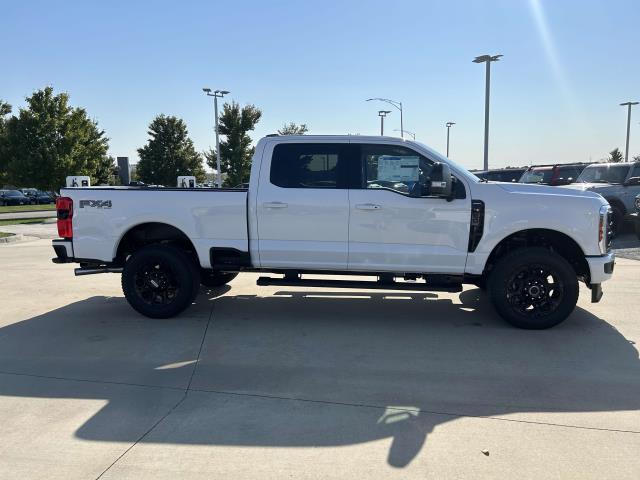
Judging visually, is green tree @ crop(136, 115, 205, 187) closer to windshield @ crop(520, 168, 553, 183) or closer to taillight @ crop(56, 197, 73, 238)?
windshield @ crop(520, 168, 553, 183)

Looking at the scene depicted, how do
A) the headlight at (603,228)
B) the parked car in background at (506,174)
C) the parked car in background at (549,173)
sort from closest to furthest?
the headlight at (603,228) < the parked car in background at (549,173) < the parked car in background at (506,174)

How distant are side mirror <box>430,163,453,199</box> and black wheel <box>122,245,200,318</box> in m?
2.92

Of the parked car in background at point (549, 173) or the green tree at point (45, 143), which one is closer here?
the parked car in background at point (549, 173)

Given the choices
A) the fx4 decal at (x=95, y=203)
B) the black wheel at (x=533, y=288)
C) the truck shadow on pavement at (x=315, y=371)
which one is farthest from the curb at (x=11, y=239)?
the black wheel at (x=533, y=288)

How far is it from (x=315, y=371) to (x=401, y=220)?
198 centimetres

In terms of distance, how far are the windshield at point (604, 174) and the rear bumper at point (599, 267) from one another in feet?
31.5

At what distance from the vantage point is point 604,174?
547 inches

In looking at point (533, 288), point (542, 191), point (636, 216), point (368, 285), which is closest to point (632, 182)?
point (636, 216)

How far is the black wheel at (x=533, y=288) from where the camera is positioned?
5.47 m

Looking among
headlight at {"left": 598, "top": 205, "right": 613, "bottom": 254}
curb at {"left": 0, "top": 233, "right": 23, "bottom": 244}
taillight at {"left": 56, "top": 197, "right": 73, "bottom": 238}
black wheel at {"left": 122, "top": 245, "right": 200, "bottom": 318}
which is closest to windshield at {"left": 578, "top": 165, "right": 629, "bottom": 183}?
headlight at {"left": 598, "top": 205, "right": 613, "bottom": 254}

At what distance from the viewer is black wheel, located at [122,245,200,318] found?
6.02 meters

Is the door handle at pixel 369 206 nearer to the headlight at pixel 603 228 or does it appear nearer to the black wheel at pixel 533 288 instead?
the black wheel at pixel 533 288

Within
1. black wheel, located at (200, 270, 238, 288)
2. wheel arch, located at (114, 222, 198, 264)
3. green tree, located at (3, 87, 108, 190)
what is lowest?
black wheel, located at (200, 270, 238, 288)

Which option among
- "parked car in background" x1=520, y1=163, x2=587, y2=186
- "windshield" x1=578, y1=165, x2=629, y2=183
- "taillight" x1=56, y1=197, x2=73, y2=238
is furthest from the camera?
"parked car in background" x1=520, y1=163, x2=587, y2=186
